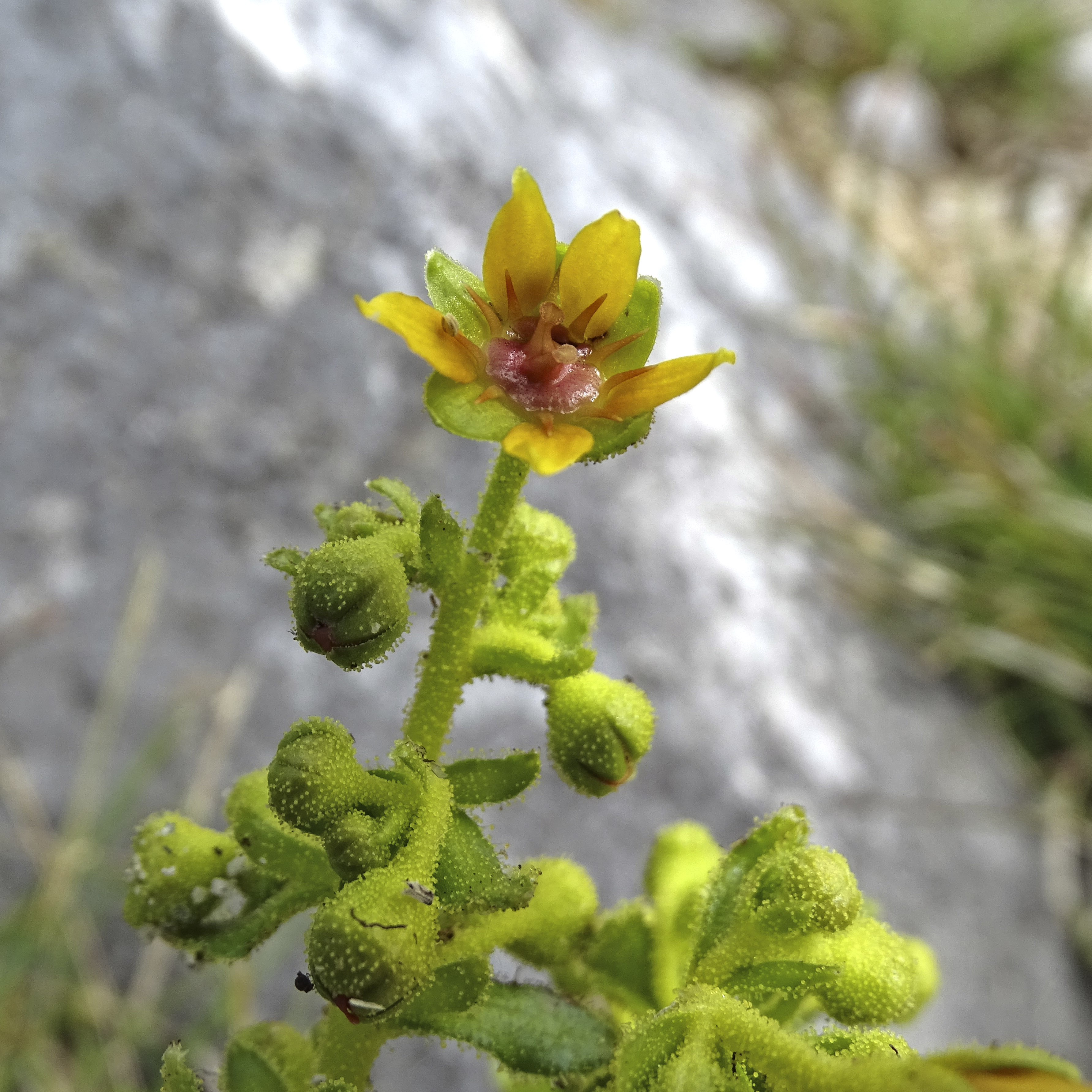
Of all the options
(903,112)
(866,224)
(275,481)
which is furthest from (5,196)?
(903,112)

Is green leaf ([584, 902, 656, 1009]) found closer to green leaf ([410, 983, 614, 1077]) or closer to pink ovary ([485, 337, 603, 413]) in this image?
green leaf ([410, 983, 614, 1077])

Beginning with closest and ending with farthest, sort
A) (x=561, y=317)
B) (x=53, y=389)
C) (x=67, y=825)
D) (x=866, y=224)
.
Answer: (x=561, y=317), (x=67, y=825), (x=53, y=389), (x=866, y=224)

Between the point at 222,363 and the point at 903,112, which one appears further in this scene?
the point at 903,112

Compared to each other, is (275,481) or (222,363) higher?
(222,363)

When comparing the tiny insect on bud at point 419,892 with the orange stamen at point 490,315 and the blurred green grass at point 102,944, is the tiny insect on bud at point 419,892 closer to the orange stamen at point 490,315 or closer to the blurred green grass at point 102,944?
the orange stamen at point 490,315

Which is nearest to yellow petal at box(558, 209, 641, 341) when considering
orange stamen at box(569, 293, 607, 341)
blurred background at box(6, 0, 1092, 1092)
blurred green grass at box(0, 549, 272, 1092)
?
orange stamen at box(569, 293, 607, 341)

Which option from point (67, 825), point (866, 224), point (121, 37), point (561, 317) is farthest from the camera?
point (866, 224)

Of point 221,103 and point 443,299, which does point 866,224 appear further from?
point 443,299

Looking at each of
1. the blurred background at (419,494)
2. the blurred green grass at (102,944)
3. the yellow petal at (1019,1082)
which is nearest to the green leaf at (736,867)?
the yellow petal at (1019,1082)

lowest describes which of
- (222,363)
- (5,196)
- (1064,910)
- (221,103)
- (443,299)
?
(443,299)
